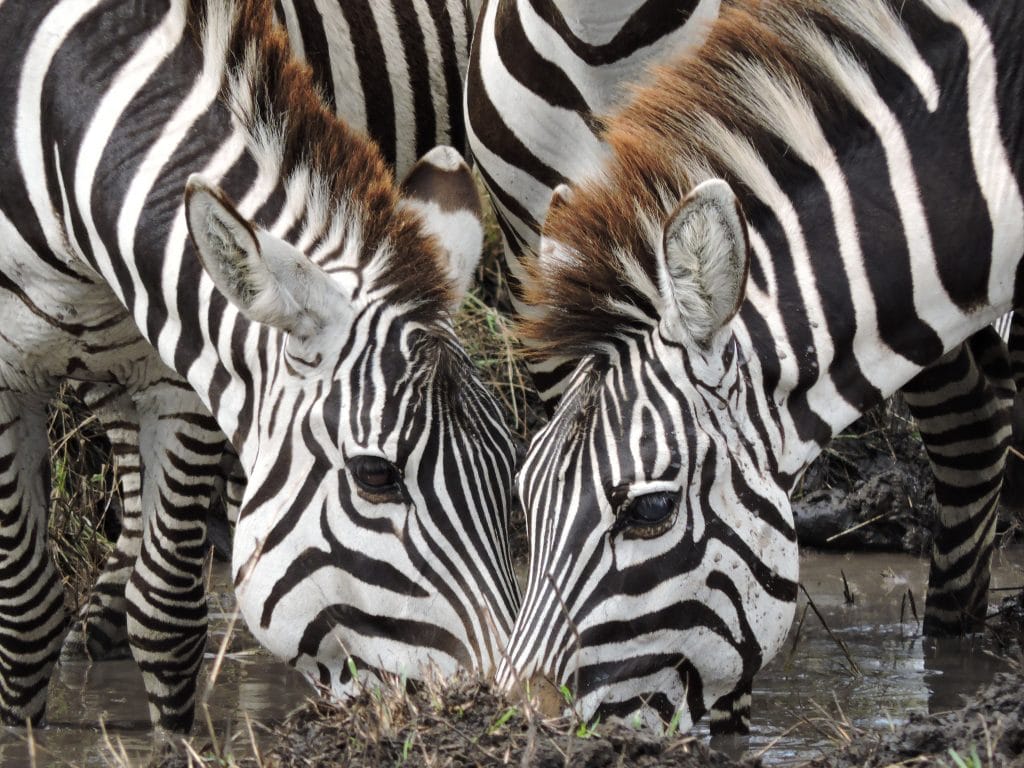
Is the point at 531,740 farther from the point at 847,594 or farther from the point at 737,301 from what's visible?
the point at 847,594

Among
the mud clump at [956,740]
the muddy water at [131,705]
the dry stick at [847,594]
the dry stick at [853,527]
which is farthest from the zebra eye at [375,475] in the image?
the dry stick at [853,527]

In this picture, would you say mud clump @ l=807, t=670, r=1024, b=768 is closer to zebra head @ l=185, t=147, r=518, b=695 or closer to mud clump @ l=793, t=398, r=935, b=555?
zebra head @ l=185, t=147, r=518, b=695

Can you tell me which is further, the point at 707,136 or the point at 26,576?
the point at 26,576

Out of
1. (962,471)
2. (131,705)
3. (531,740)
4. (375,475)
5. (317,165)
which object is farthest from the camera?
(962,471)

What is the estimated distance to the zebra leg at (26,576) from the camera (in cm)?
596

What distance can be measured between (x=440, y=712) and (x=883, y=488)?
4863 millimetres

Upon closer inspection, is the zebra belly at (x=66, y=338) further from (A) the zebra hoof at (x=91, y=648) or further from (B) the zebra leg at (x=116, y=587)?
(A) the zebra hoof at (x=91, y=648)

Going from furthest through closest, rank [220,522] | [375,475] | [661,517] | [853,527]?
[220,522] < [853,527] < [375,475] < [661,517]

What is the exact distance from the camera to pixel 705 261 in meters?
3.89

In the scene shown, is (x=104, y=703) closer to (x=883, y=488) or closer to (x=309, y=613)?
(x=309, y=613)

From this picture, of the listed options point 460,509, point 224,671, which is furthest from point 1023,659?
point 224,671

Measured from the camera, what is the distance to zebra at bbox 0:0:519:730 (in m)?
4.35

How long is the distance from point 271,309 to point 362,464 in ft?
1.71

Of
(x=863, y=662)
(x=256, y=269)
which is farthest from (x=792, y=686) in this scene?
(x=256, y=269)
